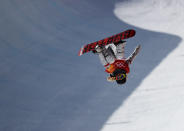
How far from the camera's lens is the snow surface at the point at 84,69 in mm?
8703

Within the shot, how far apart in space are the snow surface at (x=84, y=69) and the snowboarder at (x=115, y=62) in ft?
6.79

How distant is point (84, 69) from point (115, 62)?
439 centimetres

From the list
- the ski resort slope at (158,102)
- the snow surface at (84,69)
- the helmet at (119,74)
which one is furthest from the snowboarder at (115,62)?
the snow surface at (84,69)

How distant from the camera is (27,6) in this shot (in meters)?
14.5

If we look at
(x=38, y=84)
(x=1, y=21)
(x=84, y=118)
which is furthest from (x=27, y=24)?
(x=84, y=118)

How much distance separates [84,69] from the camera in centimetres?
1105

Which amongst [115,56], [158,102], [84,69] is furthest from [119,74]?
[84,69]

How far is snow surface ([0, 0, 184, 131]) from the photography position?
8703mm

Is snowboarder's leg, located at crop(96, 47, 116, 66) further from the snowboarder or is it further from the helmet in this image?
the helmet

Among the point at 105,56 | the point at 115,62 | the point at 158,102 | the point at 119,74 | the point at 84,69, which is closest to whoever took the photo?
the point at 119,74

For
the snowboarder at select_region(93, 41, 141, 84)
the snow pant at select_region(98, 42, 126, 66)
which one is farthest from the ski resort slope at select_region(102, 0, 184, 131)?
the snow pant at select_region(98, 42, 126, 66)

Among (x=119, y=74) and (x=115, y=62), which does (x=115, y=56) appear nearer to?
(x=115, y=62)

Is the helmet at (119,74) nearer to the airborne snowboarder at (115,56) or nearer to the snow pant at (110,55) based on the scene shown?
the airborne snowboarder at (115,56)

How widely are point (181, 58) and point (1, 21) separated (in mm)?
7323
